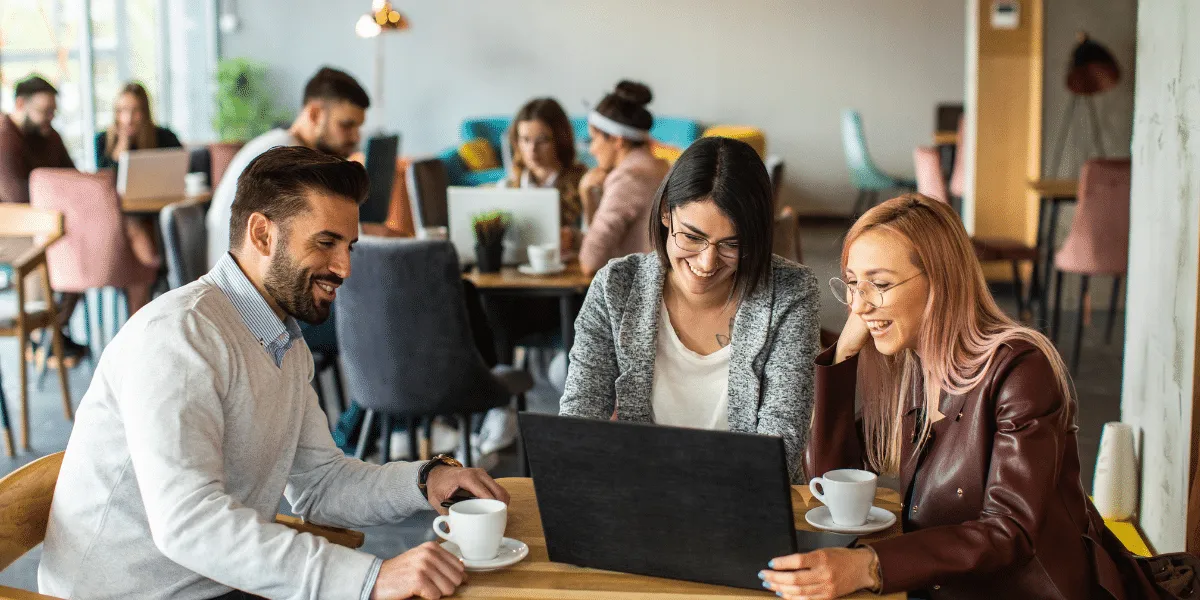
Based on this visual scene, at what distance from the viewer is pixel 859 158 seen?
10406 millimetres

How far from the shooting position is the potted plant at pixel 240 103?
35.6 feet

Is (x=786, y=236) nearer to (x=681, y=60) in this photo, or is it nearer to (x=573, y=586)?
(x=573, y=586)

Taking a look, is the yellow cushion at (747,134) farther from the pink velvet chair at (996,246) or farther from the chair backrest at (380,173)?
the chair backrest at (380,173)

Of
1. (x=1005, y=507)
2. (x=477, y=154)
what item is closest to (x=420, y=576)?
(x=1005, y=507)

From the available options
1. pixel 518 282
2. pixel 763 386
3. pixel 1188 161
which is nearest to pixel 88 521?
pixel 763 386

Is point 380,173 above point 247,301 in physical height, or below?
above

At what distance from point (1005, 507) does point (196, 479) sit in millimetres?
1043

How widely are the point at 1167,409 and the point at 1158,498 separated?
0.21m

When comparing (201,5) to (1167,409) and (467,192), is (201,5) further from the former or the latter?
(1167,409)

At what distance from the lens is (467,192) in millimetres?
4363

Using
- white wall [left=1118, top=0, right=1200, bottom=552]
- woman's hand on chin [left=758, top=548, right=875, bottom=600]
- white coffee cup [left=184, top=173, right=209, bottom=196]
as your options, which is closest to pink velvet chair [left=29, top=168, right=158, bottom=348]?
white coffee cup [left=184, top=173, right=209, bottom=196]

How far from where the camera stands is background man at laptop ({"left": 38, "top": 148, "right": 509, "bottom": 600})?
4.96 feet

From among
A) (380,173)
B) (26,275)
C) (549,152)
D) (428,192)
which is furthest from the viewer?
(380,173)

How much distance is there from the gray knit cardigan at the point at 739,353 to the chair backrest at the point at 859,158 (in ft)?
27.5
